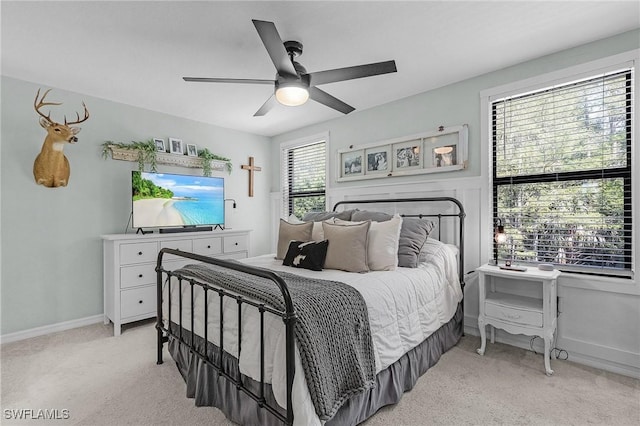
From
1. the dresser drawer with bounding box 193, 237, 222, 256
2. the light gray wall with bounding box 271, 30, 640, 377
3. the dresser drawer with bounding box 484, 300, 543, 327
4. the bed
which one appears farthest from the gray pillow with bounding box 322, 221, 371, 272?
the dresser drawer with bounding box 193, 237, 222, 256

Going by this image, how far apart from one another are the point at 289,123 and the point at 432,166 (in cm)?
217

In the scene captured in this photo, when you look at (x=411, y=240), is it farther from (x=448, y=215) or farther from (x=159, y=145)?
(x=159, y=145)

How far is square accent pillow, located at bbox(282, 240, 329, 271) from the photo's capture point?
101 inches

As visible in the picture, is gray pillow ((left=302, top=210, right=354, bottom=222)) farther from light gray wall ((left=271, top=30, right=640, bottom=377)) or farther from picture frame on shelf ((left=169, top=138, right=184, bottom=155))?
picture frame on shelf ((left=169, top=138, right=184, bottom=155))

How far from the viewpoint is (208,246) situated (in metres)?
3.93

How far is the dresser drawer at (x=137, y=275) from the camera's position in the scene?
3.25 meters

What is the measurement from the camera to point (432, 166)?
3.44 metres

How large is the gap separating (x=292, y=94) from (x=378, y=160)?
189 cm

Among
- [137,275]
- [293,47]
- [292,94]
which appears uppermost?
[293,47]

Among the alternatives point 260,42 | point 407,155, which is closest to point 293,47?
point 260,42

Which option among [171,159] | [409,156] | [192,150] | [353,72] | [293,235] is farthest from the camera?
[192,150]

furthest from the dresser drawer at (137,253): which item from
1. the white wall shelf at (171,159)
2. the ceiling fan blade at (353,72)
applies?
the ceiling fan blade at (353,72)

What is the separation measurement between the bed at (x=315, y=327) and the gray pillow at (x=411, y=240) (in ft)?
0.04

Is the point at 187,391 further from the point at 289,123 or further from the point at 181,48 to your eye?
the point at 289,123
